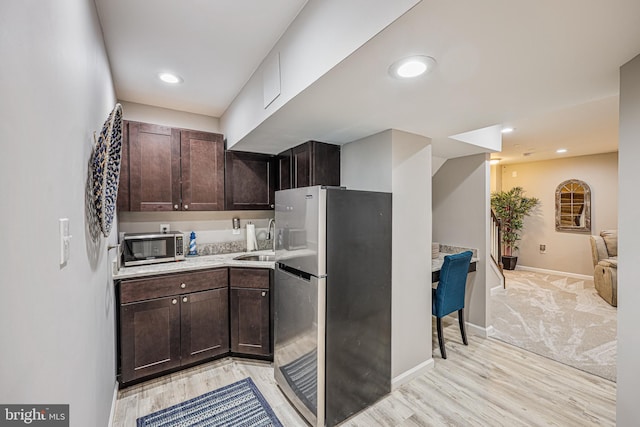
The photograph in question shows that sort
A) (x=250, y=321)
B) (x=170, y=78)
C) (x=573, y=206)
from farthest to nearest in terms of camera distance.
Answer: (x=573, y=206), (x=250, y=321), (x=170, y=78)

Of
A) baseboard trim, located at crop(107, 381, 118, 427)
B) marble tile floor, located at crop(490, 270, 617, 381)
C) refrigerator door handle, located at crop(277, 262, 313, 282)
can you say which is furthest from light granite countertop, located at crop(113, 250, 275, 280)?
marble tile floor, located at crop(490, 270, 617, 381)

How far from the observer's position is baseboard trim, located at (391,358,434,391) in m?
2.37

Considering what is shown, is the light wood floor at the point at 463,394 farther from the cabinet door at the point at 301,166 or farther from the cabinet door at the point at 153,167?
the cabinet door at the point at 301,166

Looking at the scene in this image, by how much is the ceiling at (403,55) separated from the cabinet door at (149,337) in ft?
5.53

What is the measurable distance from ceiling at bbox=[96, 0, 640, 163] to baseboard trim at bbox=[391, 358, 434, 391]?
2079mm

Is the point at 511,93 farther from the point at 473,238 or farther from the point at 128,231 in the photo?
the point at 128,231

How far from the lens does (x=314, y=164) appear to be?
2.67 m

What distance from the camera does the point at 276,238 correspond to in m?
2.43

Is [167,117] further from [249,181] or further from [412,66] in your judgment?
[412,66]

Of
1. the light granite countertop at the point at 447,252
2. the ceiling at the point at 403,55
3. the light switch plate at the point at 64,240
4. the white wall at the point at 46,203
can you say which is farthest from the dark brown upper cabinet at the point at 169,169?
the light granite countertop at the point at 447,252

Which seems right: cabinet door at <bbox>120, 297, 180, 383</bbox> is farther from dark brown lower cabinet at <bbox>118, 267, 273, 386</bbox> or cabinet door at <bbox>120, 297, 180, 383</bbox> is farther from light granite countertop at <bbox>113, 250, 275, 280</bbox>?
light granite countertop at <bbox>113, 250, 275, 280</bbox>

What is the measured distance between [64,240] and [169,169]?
2057mm

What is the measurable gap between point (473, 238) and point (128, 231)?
153 inches

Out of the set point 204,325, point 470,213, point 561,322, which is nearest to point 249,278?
point 204,325
